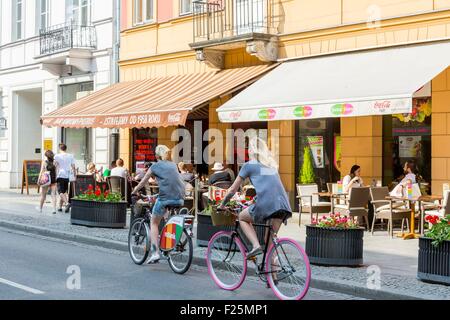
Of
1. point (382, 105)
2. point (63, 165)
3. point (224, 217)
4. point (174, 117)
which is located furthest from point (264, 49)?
point (224, 217)

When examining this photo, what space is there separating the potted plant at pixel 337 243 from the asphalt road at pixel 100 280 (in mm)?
1090

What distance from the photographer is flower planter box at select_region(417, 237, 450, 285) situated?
28.7 ft

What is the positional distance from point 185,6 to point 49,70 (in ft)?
24.1

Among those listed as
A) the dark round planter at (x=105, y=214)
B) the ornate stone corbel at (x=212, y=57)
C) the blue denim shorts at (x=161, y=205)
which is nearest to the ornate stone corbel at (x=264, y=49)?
the ornate stone corbel at (x=212, y=57)

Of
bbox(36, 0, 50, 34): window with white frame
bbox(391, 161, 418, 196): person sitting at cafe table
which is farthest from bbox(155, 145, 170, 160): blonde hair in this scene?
bbox(36, 0, 50, 34): window with white frame

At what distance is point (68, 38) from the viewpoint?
24516 mm

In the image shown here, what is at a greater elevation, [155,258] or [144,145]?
[144,145]

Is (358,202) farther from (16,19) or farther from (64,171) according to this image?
(16,19)

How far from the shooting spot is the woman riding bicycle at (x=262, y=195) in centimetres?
847

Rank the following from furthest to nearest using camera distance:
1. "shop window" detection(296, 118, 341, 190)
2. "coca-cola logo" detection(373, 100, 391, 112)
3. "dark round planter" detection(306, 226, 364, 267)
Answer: "shop window" detection(296, 118, 341, 190) → "coca-cola logo" detection(373, 100, 391, 112) → "dark round planter" detection(306, 226, 364, 267)

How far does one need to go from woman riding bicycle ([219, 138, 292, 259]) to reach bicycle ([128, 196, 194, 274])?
146 cm

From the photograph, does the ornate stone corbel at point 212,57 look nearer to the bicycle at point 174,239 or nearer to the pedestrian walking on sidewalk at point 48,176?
the pedestrian walking on sidewalk at point 48,176

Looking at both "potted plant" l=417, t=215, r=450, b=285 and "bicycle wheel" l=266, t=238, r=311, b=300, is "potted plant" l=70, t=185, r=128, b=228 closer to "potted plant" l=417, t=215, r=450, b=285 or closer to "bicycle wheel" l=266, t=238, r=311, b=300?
"bicycle wheel" l=266, t=238, r=311, b=300

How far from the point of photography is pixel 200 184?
17.8 metres
